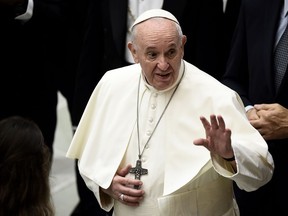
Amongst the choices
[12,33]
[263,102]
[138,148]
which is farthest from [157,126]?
[12,33]

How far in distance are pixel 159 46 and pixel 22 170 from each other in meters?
0.92

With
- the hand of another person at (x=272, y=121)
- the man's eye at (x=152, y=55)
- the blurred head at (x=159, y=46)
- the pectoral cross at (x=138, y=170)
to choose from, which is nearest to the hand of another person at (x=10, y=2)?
the blurred head at (x=159, y=46)

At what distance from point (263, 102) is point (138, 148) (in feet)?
2.68

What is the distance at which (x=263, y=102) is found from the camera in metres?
4.50

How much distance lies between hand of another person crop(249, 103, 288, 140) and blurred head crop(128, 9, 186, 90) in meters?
0.54

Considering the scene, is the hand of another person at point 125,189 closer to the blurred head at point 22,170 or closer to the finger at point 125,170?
the finger at point 125,170

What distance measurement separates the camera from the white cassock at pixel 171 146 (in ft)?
12.6

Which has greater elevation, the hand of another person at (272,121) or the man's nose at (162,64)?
the man's nose at (162,64)

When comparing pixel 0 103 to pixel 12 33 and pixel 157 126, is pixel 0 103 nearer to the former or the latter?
pixel 12 33

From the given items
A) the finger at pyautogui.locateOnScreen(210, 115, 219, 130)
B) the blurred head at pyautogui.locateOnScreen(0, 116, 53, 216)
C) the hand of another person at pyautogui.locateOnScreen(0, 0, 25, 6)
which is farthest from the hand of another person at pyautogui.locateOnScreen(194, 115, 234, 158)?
the hand of another person at pyautogui.locateOnScreen(0, 0, 25, 6)

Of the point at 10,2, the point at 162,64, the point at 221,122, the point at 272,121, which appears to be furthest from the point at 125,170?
the point at 10,2

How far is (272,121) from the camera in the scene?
13.8 feet

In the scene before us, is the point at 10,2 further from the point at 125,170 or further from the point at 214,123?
the point at 214,123

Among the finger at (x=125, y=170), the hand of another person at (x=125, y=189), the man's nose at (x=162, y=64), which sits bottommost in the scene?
the hand of another person at (x=125, y=189)
